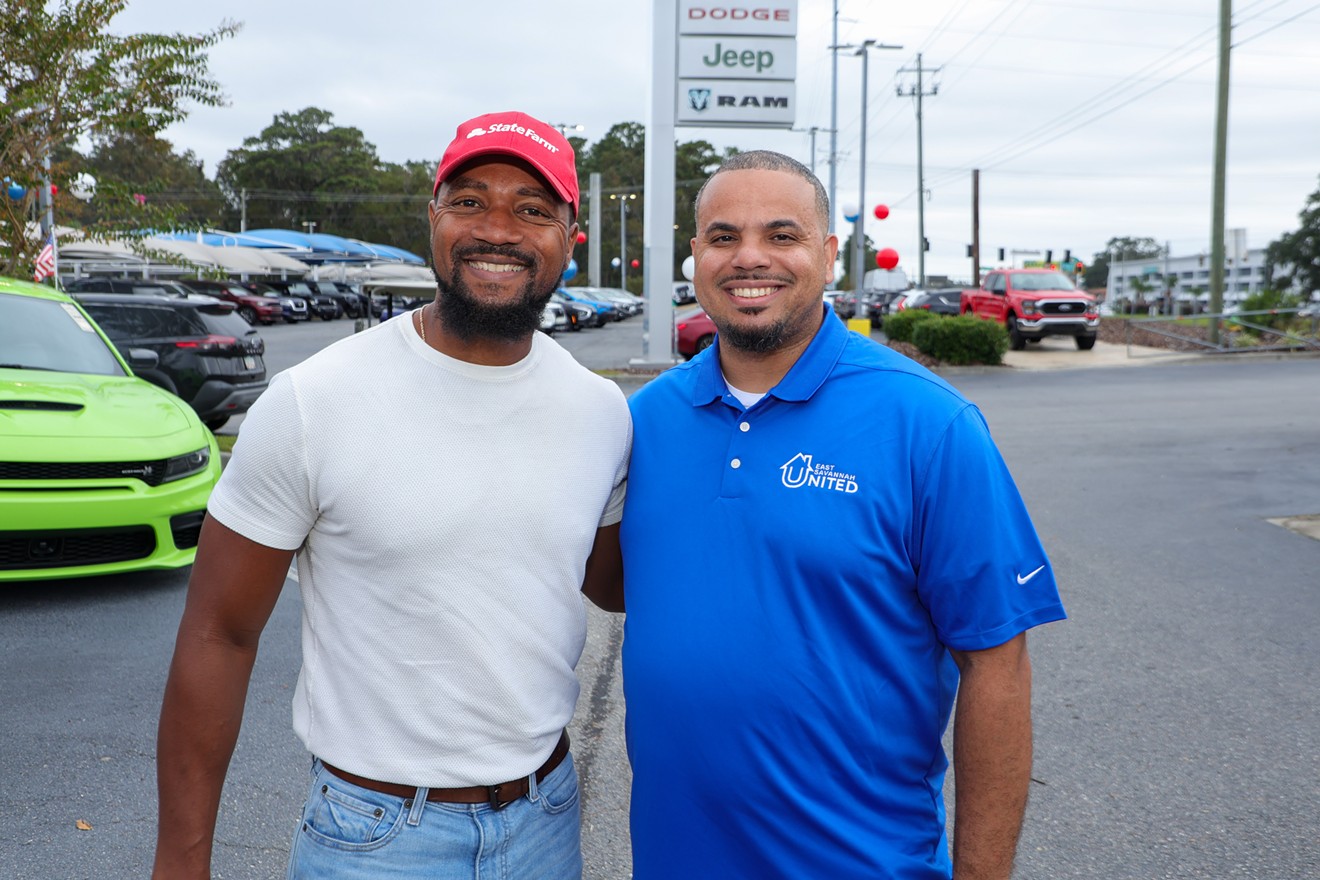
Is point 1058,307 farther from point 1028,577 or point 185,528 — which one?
point 1028,577

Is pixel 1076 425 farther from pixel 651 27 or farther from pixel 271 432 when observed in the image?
pixel 271 432

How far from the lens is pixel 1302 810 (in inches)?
154

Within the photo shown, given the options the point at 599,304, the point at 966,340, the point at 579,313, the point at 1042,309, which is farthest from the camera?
the point at 599,304

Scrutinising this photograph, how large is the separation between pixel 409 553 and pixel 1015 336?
29.4m

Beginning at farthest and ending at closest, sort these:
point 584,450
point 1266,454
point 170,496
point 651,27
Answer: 1. point 651,27
2. point 1266,454
3. point 170,496
4. point 584,450

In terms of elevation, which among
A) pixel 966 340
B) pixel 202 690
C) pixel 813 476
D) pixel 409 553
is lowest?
pixel 966 340

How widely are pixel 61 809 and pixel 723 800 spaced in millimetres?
2838

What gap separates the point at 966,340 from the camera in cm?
2442

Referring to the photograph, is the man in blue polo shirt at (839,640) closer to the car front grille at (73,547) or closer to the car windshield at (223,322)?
the car front grille at (73,547)

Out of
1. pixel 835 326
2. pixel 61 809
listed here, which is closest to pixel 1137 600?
pixel 835 326

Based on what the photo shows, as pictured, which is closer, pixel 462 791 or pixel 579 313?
pixel 462 791

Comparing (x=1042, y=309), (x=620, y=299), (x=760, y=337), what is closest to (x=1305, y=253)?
(x=620, y=299)

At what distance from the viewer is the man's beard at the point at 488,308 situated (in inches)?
82.3

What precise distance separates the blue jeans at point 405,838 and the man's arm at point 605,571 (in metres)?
0.51
